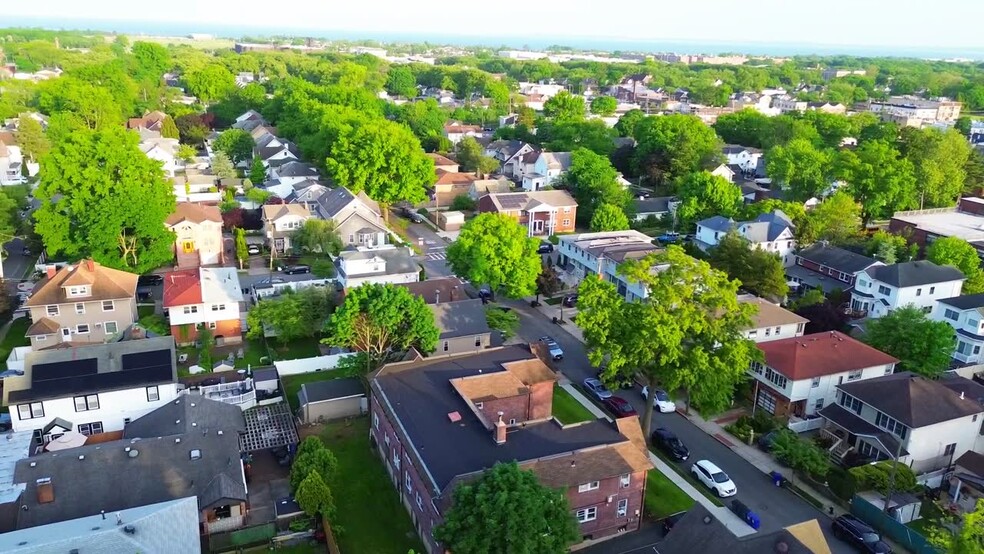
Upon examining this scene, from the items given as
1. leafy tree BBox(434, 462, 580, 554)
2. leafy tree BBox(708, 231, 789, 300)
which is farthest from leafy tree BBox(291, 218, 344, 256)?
leafy tree BBox(434, 462, 580, 554)

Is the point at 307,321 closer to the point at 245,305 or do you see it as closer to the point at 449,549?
the point at 245,305

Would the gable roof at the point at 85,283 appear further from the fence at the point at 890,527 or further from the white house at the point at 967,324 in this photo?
the white house at the point at 967,324

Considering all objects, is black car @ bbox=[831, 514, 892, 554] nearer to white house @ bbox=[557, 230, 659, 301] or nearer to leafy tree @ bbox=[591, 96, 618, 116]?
white house @ bbox=[557, 230, 659, 301]

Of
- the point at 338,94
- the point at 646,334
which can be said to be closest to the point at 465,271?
the point at 646,334

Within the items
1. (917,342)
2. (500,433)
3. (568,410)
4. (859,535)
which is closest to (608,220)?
(917,342)

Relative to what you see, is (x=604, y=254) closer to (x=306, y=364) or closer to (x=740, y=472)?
(x=740, y=472)

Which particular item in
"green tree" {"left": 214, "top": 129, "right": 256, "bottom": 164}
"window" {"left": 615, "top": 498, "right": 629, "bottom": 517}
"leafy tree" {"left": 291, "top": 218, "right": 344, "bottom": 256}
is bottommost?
"window" {"left": 615, "top": 498, "right": 629, "bottom": 517}
